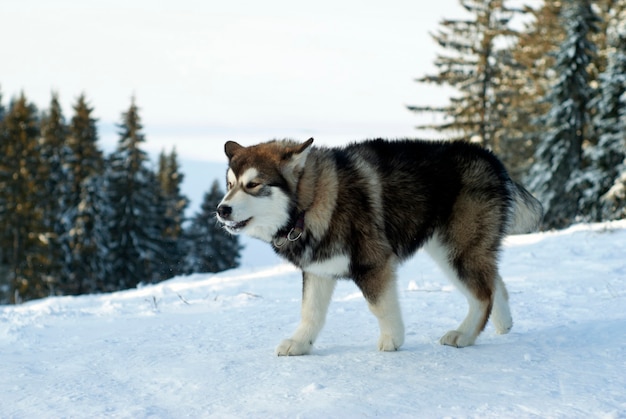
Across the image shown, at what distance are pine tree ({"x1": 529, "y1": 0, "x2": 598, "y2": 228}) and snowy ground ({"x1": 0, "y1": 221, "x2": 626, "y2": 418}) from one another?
22.4 meters

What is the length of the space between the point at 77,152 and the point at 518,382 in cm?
4202

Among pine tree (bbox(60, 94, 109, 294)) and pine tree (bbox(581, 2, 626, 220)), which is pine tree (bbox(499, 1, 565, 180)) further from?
pine tree (bbox(60, 94, 109, 294))

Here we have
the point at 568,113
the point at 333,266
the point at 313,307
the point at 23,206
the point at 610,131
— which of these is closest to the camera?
the point at 333,266

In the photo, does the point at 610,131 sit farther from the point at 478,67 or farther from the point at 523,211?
the point at 523,211

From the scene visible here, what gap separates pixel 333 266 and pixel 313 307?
506 mm

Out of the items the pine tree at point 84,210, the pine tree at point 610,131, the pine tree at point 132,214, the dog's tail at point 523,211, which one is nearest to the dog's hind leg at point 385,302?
Result: the dog's tail at point 523,211

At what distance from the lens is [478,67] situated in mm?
30938

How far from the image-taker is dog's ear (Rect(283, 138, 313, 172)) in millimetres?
4563

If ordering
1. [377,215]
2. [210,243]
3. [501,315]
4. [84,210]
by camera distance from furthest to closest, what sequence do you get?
[210,243] → [84,210] → [501,315] → [377,215]

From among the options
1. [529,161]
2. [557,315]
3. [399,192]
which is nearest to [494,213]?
[399,192]

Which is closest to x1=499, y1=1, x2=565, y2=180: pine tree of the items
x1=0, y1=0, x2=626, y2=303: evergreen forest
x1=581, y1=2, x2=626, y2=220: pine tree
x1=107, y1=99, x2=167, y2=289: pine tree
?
x1=0, y1=0, x2=626, y2=303: evergreen forest

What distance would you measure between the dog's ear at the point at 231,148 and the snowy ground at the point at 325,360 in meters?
1.56

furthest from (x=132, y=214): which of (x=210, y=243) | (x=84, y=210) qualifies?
(x=210, y=243)

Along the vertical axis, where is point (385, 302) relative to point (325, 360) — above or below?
above
